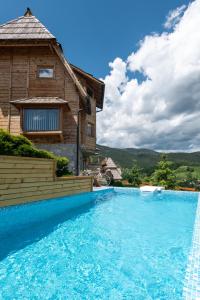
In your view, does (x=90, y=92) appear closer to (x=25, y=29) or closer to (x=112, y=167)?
(x=25, y=29)

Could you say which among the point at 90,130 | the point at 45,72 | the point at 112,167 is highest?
the point at 45,72

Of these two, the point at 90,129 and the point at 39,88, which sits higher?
the point at 39,88

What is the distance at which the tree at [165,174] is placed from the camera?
21.0 meters

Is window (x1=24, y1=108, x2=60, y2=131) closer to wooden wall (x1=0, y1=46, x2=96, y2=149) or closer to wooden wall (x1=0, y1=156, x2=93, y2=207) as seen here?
wooden wall (x1=0, y1=46, x2=96, y2=149)

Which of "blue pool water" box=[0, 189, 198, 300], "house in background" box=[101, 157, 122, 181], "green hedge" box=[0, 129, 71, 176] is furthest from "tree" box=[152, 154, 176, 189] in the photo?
"green hedge" box=[0, 129, 71, 176]

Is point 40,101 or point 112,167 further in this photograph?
point 112,167

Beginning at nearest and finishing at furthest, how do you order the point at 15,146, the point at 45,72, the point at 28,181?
1. the point at 28,181
2. the point at 15,146
3. the point at 45,72

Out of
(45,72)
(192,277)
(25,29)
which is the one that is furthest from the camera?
(25,29)

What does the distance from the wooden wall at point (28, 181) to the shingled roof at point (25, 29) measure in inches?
448

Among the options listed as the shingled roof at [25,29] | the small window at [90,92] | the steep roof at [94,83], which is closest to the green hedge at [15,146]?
the shingled roof at [25,29]

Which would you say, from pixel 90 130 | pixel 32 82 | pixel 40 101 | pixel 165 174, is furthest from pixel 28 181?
pixel 165 174

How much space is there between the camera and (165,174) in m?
21.3

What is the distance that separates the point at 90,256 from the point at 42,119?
450 inches

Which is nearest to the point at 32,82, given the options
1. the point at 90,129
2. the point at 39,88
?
the point at 39,88
